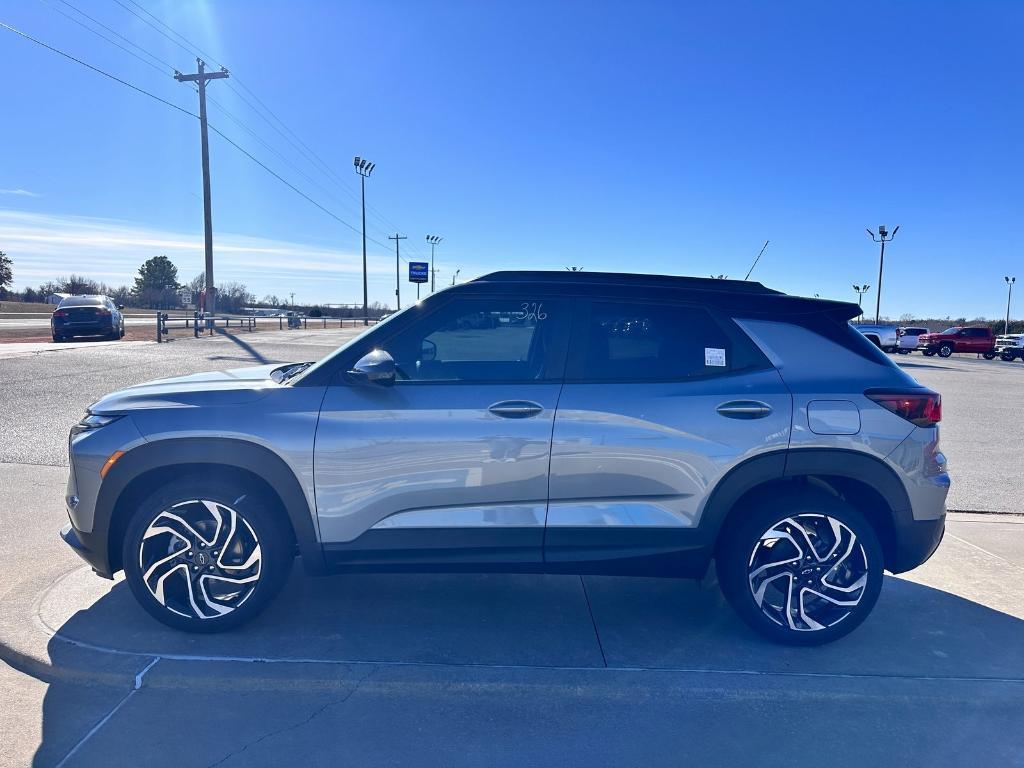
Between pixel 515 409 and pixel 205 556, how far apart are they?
1685mm

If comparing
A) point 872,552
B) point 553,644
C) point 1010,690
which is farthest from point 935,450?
point 553,644

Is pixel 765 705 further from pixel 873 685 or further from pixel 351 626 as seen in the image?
pixel 351 626

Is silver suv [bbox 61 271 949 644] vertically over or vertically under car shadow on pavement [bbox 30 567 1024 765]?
over

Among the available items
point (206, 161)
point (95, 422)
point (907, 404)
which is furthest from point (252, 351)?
point (907, 404)

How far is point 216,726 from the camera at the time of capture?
2.73m

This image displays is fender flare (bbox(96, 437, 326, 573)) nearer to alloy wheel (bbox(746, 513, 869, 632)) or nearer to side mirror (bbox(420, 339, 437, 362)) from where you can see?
side mirror (bbox(420, 339, 437, 362))

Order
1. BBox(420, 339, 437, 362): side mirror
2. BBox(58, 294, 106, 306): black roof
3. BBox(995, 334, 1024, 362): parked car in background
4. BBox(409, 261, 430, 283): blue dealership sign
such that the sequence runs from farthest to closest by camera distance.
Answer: BBox(409, 261, 430, 283): blue dealership sign
BBox(995, 334, 1024, 362): parked car in background
BBox(58, 294, 106, 306): black roof
BBox(420, 339, 437, 362): side mirror

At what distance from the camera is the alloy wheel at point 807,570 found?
3.36 metres

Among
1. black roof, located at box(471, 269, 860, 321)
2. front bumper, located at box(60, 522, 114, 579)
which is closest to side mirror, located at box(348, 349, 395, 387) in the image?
black roof, located at box(471, 269, 860, 321)

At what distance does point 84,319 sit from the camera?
22625 millimetres

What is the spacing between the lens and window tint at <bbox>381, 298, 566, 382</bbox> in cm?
340

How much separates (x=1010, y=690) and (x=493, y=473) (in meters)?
2.55

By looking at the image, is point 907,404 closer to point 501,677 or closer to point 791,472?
point 791,472

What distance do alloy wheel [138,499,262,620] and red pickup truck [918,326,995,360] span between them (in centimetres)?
4321
